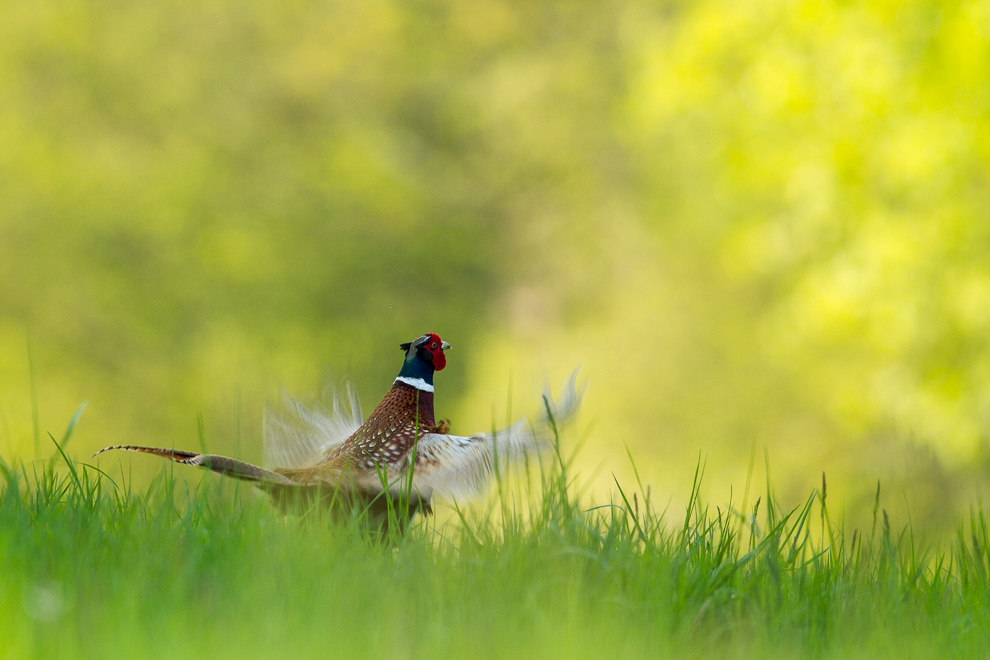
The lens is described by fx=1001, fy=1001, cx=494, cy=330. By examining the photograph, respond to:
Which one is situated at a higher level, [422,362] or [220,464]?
[422,362]

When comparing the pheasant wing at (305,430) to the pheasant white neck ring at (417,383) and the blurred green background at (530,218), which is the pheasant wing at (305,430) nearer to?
the pheasant white neck ring at (417,383)

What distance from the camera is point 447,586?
2348 mm

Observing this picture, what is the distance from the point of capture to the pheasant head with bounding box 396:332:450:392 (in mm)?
3469

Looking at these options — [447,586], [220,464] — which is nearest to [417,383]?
[220,464]

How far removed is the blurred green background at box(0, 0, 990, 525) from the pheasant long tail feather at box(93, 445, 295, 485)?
354 centimetres

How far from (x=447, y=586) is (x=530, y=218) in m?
19.5

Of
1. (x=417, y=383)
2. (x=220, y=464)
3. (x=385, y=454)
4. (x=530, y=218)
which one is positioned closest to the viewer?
(x=220, y=464)

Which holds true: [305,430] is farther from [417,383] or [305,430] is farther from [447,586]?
[447,586]

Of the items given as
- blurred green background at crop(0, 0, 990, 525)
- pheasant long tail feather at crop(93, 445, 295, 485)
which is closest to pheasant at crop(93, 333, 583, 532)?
pheasant long tail feather at crop(93, 445, 295, 485)

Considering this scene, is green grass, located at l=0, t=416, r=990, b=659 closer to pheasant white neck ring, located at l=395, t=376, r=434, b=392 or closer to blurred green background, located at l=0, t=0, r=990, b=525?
pheasant white neck ring, located at l=395, t=376, r=434, b=392

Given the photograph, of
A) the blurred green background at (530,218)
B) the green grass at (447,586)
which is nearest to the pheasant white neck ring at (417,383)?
the green grass at (447,586)

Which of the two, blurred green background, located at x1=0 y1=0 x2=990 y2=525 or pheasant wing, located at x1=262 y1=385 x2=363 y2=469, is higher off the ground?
blurred green background, located at x1=0 y1=0 x2=990 y2=525

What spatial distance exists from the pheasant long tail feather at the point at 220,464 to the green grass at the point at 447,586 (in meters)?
0.08

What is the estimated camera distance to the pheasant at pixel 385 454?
276cm
